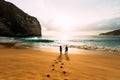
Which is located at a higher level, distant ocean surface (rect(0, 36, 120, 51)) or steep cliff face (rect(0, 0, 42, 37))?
steep cliff face (rect(0, 0, 42, 37))

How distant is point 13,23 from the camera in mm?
127250

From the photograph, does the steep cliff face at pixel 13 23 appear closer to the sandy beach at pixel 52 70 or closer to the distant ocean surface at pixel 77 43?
the distant ocean surface at pixel 77 43

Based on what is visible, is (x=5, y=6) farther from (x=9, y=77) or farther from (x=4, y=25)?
(x=9, y=77)

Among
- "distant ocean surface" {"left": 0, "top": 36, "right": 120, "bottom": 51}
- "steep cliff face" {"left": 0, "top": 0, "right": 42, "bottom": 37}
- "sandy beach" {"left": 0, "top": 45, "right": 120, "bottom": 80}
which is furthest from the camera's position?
"steep cliff face" {"left": 0, "top": 0, "right": 42, "bottom": 37}

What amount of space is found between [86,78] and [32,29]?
468 feet

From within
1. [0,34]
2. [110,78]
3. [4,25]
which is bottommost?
[110,78]

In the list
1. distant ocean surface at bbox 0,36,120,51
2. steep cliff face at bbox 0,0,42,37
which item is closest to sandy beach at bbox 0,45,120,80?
distant ocean surface at bbox 0,36,120,51

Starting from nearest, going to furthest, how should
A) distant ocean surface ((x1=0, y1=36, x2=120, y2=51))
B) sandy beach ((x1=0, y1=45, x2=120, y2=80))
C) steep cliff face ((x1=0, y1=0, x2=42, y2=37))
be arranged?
sandy beach ((x1=0, y1=45, x2=120, y2=80))
distant ocean surface ((x1=0, y1=36, x2=120, y2=51))
steep cliff face ((x1=0, y1=0, x2=42, y2=37))

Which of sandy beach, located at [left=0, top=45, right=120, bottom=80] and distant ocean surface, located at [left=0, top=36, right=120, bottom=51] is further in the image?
distant ocean surface, located at [left=0, top=36, right=120, bottom=51]

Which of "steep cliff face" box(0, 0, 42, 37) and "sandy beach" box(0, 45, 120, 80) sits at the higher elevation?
"steep cliff face" box(0, 0, 42, 37)

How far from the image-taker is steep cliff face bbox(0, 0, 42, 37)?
392 ft

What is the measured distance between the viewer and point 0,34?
376 feet

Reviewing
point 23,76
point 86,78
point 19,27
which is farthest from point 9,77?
point 19,27

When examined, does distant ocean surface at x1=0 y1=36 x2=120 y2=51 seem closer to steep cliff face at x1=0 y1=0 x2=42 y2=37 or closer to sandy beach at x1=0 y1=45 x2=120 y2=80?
sandy beach at x1=0 y1=45 x2=120 y2=80
